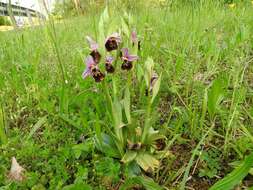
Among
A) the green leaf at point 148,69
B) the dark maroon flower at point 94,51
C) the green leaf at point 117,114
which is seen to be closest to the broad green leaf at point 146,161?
the green leaf at point 117,114

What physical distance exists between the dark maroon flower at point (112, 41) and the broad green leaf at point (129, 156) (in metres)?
0.36

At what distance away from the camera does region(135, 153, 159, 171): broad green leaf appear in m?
0.90

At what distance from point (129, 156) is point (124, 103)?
18 centimetres

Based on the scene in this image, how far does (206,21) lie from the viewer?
2.65 m

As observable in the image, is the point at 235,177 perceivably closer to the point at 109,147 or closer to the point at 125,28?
the point at 109,147

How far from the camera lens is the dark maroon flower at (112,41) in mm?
907

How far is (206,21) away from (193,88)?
1449 mm

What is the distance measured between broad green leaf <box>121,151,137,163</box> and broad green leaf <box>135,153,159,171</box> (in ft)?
0.06

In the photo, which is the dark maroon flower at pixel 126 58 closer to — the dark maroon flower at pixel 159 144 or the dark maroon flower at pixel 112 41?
the dark maroon flower at pixel 112 41

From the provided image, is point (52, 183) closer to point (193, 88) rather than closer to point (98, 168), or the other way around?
point (98, 168)

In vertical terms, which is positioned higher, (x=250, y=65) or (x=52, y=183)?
(x=250, y=65)

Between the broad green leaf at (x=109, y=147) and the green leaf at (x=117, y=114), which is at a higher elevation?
the green leaf at (x=117, y=114)

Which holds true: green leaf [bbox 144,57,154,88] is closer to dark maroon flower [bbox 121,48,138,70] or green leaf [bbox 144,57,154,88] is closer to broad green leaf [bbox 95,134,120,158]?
dark maroon flower [bbox 121,48,138,70]

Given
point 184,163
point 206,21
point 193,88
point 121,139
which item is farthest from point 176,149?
point 206,21
